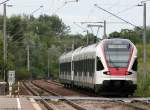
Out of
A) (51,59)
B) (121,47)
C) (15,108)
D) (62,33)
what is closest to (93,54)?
(121,47)

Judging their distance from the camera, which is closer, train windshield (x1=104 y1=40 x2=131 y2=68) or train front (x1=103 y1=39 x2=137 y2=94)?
train front (x1=103 y1=39 x2=137 y2=94)

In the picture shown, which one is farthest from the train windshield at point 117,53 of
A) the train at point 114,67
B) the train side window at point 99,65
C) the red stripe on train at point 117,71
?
the train side window at point 99,65

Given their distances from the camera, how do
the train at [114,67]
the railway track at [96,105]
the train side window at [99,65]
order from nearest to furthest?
the railway track at [96,105], the train at [114,67], the train side window at [99,65]

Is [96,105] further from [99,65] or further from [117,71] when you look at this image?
[99,65]

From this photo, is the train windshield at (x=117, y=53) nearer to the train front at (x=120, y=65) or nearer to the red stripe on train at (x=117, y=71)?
the train front at (x=120, y=65)

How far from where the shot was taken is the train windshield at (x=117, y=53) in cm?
3566

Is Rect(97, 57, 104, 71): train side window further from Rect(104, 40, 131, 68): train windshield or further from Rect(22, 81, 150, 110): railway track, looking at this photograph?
Rect(22, 81, 150, 110): railway track

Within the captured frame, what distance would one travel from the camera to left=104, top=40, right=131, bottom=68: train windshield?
35.7 metres

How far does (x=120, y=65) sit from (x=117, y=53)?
795 millimetres

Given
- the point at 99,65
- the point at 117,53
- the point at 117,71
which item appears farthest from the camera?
the point at 117,53

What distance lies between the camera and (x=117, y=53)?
118 ft

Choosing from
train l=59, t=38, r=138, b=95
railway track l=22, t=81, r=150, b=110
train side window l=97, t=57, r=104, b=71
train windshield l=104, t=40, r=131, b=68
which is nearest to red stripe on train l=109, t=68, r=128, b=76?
train l=59, t=38, r=138, b=95

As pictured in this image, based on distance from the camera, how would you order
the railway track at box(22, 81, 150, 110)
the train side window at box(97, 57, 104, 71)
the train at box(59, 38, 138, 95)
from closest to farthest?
1. the railway track at box(22, 81, 150, 110)
2. the train at box(59, 38, 138, 95)
3. the train side window at box(97, 57, 104, 71)

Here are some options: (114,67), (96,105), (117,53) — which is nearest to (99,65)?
(114,67)
